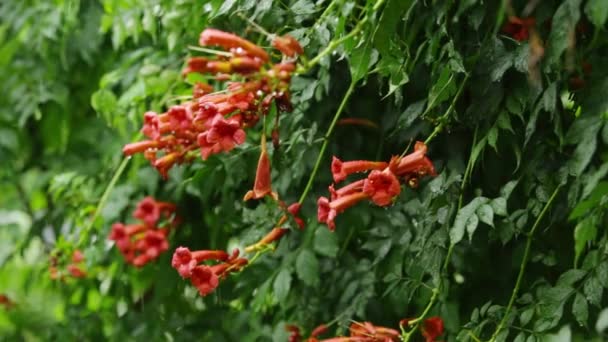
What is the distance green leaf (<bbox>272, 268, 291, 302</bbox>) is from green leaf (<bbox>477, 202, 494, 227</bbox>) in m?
0.78

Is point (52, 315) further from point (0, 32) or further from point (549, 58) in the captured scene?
point (549, 58)

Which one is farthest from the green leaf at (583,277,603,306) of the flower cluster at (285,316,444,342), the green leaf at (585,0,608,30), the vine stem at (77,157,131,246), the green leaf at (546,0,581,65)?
the vine stem at (77,157,131,246)

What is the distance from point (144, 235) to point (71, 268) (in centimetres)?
45

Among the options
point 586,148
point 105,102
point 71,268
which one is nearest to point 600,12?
point 586,148

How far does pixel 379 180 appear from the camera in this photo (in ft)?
7.41

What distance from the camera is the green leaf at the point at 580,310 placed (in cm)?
223

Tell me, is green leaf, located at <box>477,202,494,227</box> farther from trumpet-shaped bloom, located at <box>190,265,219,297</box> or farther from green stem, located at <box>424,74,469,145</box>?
trumpet-shaped bloom, located at <box>190,265,219,297</box>

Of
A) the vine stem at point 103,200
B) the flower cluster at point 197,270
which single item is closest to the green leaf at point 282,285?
the flower cluster at point 197,270

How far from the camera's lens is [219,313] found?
3.52m

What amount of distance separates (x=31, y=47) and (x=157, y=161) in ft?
4.99

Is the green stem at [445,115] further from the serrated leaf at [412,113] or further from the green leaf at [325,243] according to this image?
the green leaf at [325,243]

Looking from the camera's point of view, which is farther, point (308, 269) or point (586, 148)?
point (308, 269)

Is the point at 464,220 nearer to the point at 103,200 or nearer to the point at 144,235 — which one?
the point at 144,235

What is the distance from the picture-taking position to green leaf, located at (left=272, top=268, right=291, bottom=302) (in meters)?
2.96
